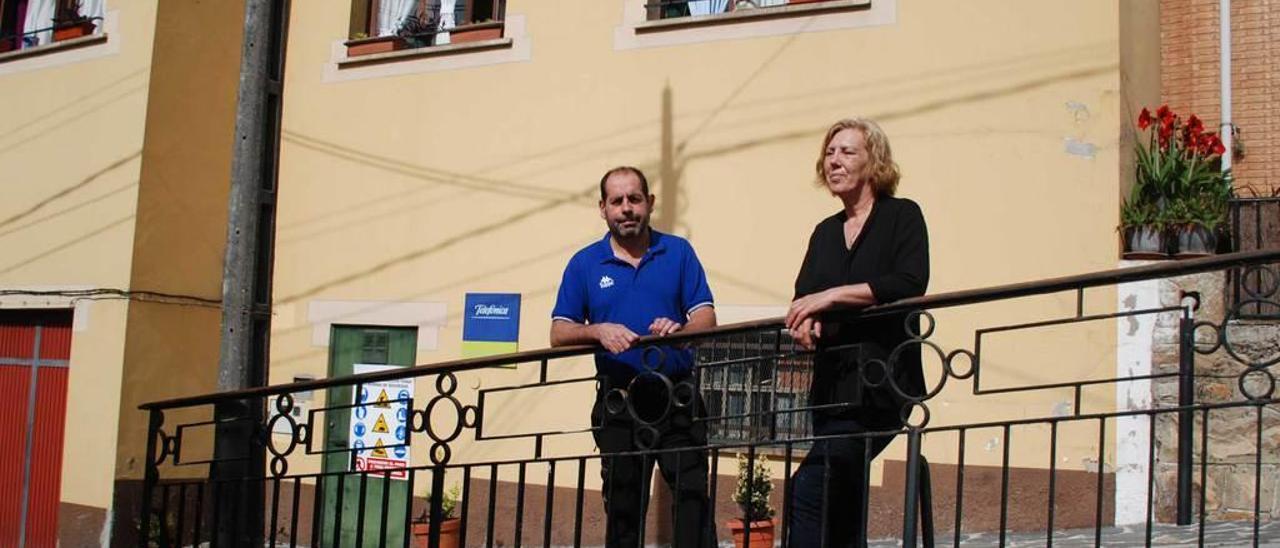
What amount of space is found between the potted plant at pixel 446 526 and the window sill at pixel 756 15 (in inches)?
147

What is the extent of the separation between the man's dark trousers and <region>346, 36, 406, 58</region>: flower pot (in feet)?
21.8

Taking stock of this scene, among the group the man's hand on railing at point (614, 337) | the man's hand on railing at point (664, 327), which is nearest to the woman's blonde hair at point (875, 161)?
the man's hand on railing at point (664, 327)

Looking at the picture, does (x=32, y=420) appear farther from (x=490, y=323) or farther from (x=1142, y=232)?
(x=1142, y=232)

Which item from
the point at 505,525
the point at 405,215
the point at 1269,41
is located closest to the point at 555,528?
the point at 505,525

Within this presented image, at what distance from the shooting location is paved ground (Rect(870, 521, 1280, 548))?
6.25 metres

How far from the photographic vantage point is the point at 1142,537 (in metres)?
6.88

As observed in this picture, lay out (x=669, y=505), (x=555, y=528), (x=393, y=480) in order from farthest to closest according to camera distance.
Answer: (x=393, y=480)
(x=555, y=528)
(x=669, y=505)

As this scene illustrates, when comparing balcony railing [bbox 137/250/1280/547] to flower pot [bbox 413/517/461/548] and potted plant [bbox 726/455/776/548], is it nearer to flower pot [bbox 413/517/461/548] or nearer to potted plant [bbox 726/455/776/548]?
flower pot [bbox 413/517/461/548]

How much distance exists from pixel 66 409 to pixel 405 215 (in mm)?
3483

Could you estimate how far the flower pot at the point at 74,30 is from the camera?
38.7ft

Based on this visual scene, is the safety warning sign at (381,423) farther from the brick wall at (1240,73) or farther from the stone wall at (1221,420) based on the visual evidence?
the brick wall at (1240,73)

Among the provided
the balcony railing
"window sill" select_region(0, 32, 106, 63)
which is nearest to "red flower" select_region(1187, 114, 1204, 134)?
the balcony railing

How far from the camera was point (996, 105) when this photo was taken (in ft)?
26.8

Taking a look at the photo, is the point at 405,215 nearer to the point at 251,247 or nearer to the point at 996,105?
the point at 251,247
